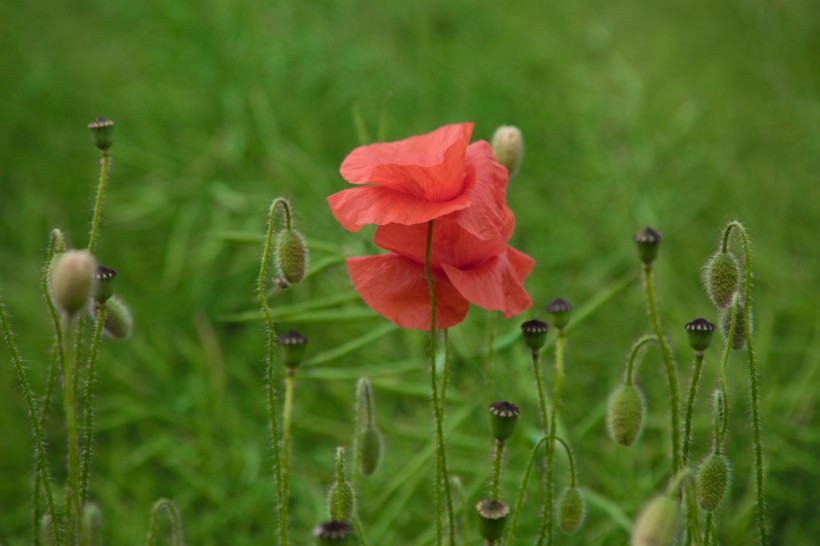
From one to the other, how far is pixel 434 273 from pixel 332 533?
0.88 ft

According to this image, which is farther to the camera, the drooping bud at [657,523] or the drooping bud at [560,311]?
the drooping bud at [560,311]

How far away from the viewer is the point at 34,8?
2.94m

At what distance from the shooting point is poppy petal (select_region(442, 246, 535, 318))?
73 cm

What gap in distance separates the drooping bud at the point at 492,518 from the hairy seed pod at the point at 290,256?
0.74 ft

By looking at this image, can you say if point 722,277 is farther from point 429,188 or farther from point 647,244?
point 429,188

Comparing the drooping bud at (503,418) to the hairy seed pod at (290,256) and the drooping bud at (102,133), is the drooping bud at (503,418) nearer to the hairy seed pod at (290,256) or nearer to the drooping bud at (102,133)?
the hairy seed pod at (290,256)

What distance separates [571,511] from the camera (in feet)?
2.55

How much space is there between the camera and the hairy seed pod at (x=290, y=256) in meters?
0.77

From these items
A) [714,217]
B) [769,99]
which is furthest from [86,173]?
[769,99]

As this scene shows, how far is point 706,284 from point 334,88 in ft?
5.00

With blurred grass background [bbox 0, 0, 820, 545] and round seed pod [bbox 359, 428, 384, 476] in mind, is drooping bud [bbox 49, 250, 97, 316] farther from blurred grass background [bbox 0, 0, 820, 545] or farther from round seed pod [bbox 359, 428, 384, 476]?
blurred grass background [bbox 0, 0, 820, 545]

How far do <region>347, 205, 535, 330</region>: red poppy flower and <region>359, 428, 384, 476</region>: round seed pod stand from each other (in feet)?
0.44

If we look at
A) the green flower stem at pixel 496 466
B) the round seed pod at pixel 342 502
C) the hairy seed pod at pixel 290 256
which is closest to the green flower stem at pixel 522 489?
the green flower stem at pixel 496 466

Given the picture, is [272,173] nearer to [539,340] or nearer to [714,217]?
[714,217]
